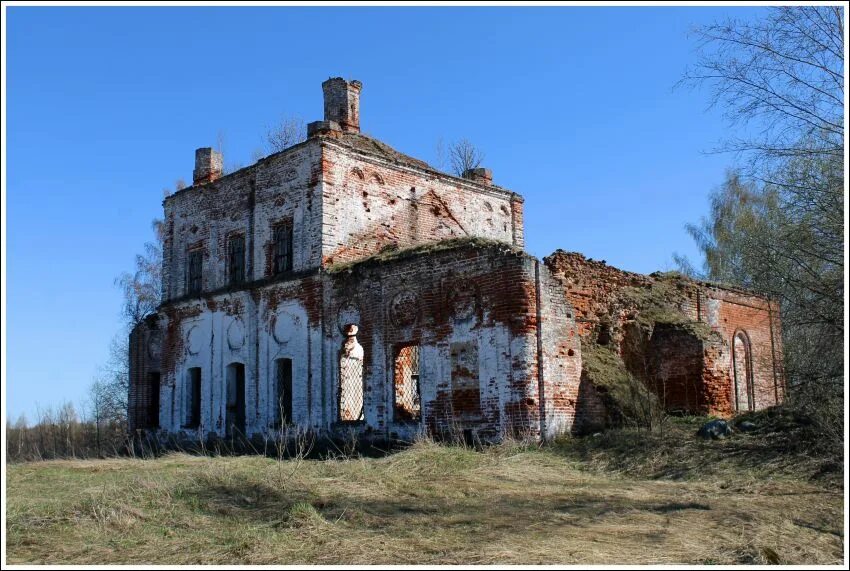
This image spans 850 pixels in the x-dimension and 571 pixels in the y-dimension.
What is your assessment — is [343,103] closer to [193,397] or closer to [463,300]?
[463,300]

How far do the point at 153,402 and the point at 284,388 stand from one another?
232 inches

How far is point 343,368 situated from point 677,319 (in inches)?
283

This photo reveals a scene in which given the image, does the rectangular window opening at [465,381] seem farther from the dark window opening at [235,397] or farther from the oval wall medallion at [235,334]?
the dark window opening at [235,397]

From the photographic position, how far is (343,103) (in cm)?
2166

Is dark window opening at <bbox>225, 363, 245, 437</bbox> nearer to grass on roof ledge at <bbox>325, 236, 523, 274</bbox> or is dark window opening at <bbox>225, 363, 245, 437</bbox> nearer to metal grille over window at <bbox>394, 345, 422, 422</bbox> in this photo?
grass on roof ledge at <bbox>325, 236, 523, 274</bbox>

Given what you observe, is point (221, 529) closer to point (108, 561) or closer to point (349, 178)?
point (108, 561)

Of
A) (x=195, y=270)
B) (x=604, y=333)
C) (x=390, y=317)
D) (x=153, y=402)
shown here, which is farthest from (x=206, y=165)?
(x=604, y=333)

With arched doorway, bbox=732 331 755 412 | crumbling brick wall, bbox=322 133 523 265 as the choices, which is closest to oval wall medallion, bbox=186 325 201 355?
crumbling brick wall, bbox=322 133 523 265

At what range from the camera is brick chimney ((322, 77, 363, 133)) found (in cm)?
2164

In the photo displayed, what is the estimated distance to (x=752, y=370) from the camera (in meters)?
20.0

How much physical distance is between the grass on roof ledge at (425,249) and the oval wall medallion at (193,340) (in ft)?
17.2

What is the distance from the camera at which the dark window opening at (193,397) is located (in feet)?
71.6

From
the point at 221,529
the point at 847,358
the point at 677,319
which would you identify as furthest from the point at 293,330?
the point at 847,358

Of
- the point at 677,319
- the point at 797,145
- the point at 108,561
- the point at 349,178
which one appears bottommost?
the point at 108,561
